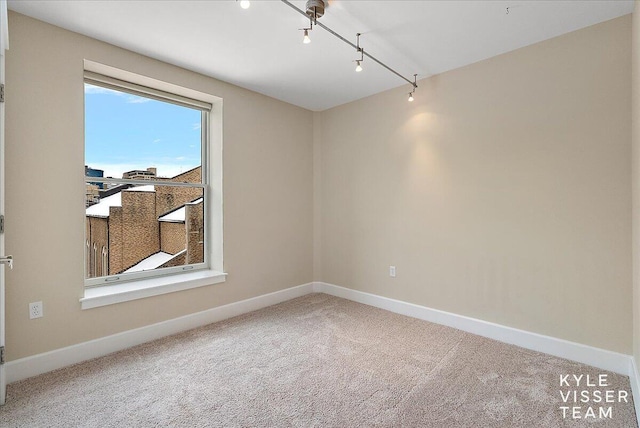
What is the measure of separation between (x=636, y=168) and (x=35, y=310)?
4.22 metres

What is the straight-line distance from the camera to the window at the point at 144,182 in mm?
2729

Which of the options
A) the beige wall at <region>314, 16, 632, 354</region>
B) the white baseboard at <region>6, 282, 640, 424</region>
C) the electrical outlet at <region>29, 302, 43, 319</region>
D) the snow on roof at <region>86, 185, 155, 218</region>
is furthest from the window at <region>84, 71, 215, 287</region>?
the beige wall at <region>314, 16, 632, 354</region>

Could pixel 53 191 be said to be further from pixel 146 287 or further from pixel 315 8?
pixel 315 8

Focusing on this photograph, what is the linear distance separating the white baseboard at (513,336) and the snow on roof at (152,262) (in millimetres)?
2248

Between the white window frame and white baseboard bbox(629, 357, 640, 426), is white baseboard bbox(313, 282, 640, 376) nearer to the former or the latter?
white baseboard bbox(629, 357, 640, 426)

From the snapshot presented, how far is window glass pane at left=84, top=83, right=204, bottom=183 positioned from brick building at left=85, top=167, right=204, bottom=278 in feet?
0.43

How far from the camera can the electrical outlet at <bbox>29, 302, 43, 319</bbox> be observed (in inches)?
88.1

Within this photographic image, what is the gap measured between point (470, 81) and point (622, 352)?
2487mm

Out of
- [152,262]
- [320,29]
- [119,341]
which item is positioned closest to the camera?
[320,29]

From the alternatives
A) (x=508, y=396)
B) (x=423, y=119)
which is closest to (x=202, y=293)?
(x=508, y=396)

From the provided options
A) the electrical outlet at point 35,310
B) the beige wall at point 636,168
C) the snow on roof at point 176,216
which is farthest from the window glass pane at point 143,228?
the beige wall at point 636,168

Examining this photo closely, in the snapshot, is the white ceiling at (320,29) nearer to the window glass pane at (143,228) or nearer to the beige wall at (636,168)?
the beige wall at (636,168)

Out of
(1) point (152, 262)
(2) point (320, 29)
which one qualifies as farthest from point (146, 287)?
(2) point (320, 29)

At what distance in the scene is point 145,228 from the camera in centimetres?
306
